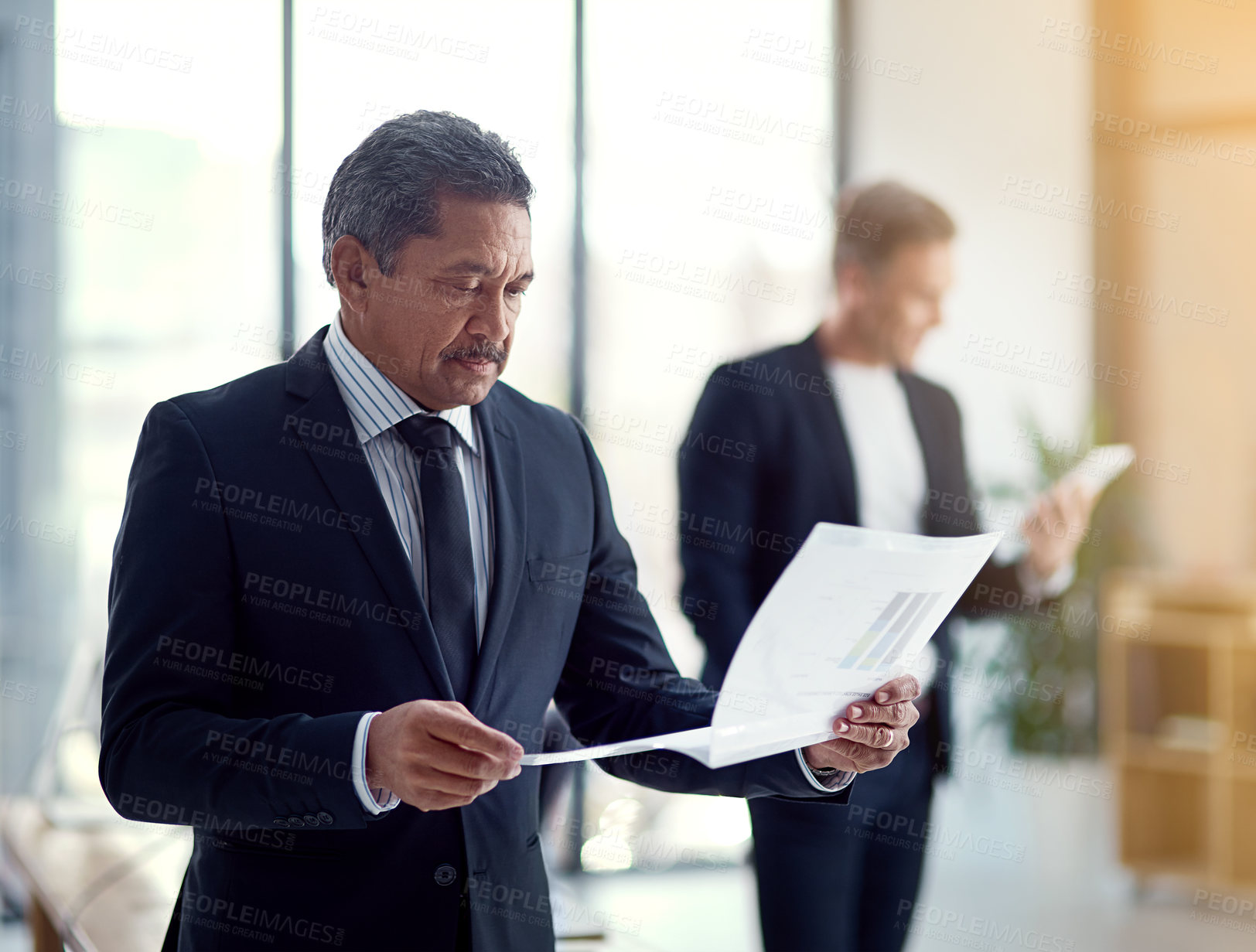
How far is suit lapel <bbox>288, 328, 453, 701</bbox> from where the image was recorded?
128cm

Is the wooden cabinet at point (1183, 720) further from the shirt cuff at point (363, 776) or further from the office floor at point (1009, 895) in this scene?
the shirt cuff at point (363, 776)

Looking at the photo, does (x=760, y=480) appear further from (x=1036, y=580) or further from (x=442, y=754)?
(x=442, y=754)

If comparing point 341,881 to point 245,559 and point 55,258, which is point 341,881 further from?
point 55,258

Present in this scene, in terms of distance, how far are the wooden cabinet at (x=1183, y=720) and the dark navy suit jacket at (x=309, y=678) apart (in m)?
3.70

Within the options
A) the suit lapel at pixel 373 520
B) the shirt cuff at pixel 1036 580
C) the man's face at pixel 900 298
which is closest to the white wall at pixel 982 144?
the shirt cuff at pixel 1036 580

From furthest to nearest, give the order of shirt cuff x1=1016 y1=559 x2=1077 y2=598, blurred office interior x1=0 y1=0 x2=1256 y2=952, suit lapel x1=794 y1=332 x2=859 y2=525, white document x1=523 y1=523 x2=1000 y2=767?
blurred office interior x1=0 y1=0 x2=1256 y2=952 < shirt cuff x1=1016 y1=559 x2=1077 y2=598 < suit lapel x1=794 y1=332 x2=859 y2=525 < white document x1=523 y1=523 x2=1000 y2=767

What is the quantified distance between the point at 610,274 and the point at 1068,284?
6.97 feet

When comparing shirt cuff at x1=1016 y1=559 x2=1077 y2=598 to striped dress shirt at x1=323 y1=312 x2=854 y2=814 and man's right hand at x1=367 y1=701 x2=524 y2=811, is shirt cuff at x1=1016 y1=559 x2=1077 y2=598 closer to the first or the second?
striped dress shirt at x1=323 y1=312 x2=854 y2=814

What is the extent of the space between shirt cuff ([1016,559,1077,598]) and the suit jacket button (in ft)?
5.38

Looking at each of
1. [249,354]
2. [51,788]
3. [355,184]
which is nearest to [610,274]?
[249,354]

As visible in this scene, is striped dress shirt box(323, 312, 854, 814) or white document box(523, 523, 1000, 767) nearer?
white document box(523, 523, 1000, 767)

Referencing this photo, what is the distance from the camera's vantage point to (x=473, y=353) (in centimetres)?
136

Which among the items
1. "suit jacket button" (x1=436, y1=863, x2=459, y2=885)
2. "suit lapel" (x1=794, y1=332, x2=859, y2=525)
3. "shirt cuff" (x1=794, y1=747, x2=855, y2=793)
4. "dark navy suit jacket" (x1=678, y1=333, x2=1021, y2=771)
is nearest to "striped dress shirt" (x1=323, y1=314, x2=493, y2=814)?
"suit jacket button" (x1=436, y1=863, x2=459, y2=885)

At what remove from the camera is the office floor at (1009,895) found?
4.18 meters
